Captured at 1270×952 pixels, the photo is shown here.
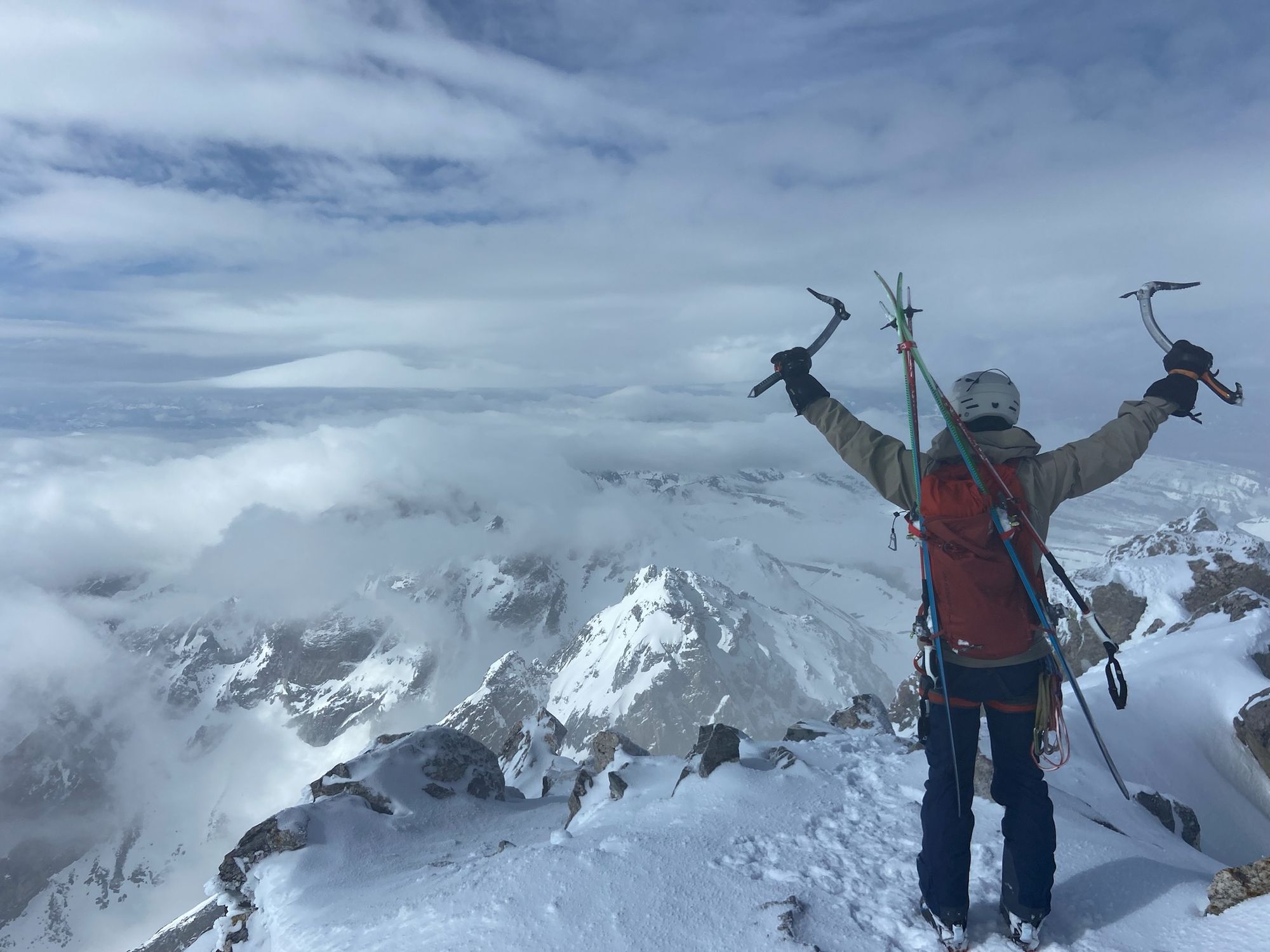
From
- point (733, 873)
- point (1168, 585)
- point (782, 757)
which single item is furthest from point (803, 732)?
point (1168, 585)

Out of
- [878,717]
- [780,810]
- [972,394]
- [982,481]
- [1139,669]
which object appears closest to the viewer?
[982,481]

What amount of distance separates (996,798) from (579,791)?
31.0ft

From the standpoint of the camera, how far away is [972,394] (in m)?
5.53

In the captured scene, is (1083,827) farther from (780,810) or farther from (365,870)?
(365,870)

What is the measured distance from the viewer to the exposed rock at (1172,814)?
487 inches

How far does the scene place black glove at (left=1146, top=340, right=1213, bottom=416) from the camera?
5.38 meters

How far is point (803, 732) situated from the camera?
1490 cm

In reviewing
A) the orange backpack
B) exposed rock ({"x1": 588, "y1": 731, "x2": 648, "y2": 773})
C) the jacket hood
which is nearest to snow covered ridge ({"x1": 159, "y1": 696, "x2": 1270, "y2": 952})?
exposed rock ({"x1": 588, "y1": 731, "x2": 648, "y2": 773})

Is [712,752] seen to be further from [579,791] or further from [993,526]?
[993,526]

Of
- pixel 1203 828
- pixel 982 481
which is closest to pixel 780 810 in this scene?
pixel 982 481

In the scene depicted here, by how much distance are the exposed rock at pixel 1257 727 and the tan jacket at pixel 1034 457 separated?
23062mm

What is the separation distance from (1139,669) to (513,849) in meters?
26.0

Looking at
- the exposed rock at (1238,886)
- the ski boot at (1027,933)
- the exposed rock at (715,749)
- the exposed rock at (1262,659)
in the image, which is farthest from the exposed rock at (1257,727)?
the ski boot at (1027,933)

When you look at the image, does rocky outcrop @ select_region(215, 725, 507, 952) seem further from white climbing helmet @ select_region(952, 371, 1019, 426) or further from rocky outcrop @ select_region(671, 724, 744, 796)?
white climbing helmet @ select_region(952, 371, 1019, 426)
